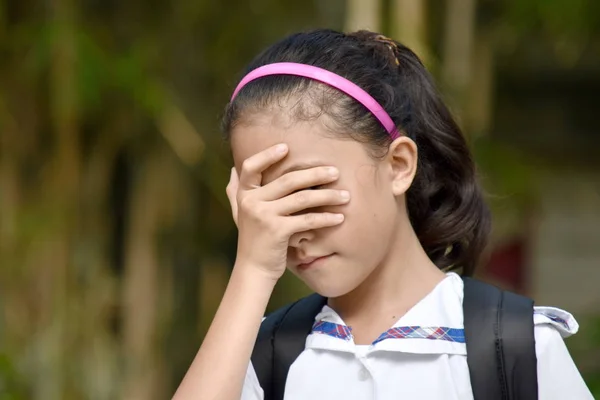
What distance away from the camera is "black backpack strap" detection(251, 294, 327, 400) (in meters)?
1.11

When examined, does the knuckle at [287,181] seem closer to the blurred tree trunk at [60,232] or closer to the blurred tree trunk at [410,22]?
the blurred tree trunk at [410,22]

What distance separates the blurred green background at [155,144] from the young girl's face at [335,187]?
0.96 meters

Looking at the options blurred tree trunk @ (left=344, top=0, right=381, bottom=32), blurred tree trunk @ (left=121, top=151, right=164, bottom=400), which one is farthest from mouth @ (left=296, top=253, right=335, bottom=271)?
blurred tree trunk @ (left=121, top=151, right=164, bottom=400)

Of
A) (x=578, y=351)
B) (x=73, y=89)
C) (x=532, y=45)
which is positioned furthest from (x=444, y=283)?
(x=532, y=45)

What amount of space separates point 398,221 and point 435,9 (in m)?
1.58

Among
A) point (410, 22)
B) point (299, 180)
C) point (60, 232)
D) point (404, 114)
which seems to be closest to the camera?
point (299, 180)

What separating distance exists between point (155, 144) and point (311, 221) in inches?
65.8

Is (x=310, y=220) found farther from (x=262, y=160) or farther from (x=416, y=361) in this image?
(x=416, y=361)

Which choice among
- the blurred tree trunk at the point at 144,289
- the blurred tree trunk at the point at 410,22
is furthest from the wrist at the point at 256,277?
the blurred tree trunk at the point at 144,289

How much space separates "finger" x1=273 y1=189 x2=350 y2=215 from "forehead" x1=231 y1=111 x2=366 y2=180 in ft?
0.11

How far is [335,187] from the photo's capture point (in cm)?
100

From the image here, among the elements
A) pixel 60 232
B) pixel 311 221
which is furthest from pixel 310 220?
pixel 60 232

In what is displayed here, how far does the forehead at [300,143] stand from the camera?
3.28 ft

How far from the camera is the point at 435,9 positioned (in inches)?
101
